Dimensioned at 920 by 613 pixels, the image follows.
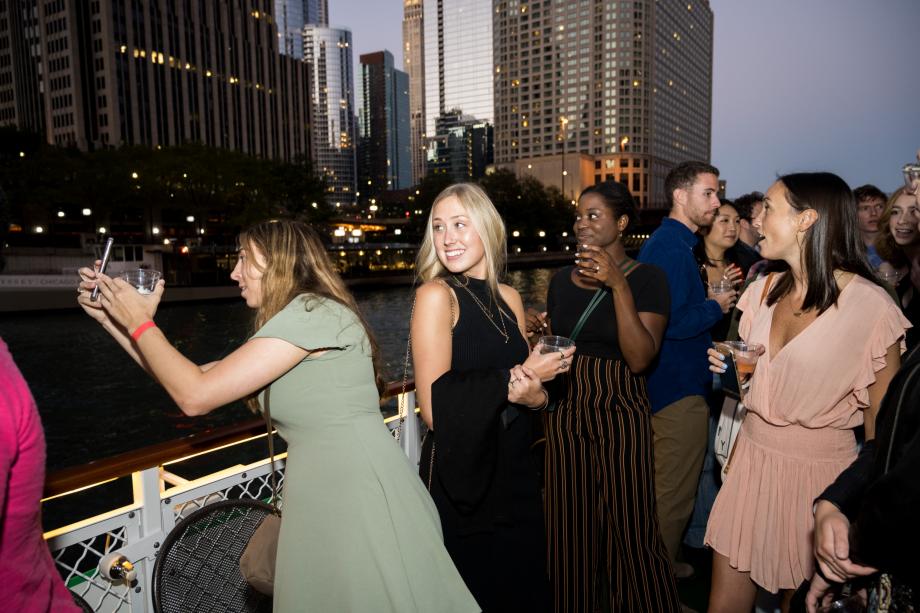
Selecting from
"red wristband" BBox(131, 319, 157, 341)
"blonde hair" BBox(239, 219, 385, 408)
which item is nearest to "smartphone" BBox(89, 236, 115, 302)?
"red wristband" BBox(131, 319, 157, 341)

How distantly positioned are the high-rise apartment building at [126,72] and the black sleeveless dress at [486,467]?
75.2 m

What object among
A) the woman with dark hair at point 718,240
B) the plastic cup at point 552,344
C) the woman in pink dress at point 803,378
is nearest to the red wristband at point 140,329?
the plastic cup at point 552,344

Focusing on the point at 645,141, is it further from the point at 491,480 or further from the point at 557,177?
the point at 491,480

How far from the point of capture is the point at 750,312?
8.13 ft

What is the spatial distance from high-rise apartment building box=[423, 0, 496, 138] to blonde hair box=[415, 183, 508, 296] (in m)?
174

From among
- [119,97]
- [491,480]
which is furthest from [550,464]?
[119,97]

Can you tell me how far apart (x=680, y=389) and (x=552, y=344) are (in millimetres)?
1381

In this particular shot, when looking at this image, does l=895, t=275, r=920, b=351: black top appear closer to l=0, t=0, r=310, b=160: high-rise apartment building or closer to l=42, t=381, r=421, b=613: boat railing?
l=42, t=381, r=421, b=613: boat railing

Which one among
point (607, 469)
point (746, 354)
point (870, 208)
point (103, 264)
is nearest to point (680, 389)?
point (607, 469)

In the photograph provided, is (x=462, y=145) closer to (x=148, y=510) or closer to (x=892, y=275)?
(x=892, y=275)

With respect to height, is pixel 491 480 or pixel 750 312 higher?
pixel 750 312

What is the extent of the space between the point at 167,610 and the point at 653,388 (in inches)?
94.7

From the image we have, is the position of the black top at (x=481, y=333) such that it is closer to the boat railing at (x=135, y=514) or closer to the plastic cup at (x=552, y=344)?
the plastic cup at (x=552, y=344)

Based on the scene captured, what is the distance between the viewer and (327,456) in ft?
A: 5.81
